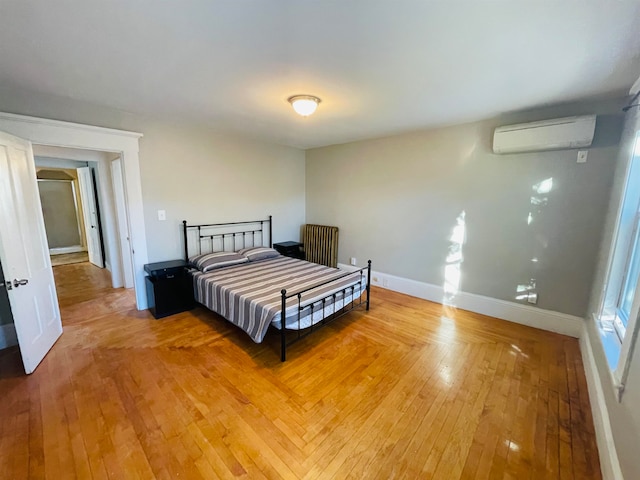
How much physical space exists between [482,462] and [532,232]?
259cm

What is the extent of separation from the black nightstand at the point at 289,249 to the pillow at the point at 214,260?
3.03 ft

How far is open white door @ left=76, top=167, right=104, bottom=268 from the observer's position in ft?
16.7

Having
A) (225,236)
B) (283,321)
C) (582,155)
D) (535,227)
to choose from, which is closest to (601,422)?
(535,227)

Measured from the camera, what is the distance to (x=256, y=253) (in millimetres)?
4297

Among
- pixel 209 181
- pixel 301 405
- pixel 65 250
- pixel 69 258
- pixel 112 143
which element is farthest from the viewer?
pixel 65 250

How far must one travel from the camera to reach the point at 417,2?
1305 millimetres

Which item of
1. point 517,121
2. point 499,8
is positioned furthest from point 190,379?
point 517,121

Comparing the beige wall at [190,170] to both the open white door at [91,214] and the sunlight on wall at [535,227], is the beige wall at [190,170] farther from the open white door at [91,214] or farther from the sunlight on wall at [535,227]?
the sunlight on wall at [535,227]

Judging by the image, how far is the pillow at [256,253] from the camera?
422 cm

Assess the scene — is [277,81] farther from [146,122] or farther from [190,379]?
[190,379]

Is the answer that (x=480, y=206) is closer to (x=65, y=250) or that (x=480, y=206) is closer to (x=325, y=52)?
(x=325, y=52)

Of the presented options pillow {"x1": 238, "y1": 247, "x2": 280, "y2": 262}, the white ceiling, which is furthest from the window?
pillow {"x1": 238, "y1": 247, "x2": 280, "y2": 262}

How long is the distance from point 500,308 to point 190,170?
184 inches

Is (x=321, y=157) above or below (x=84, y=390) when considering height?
above
